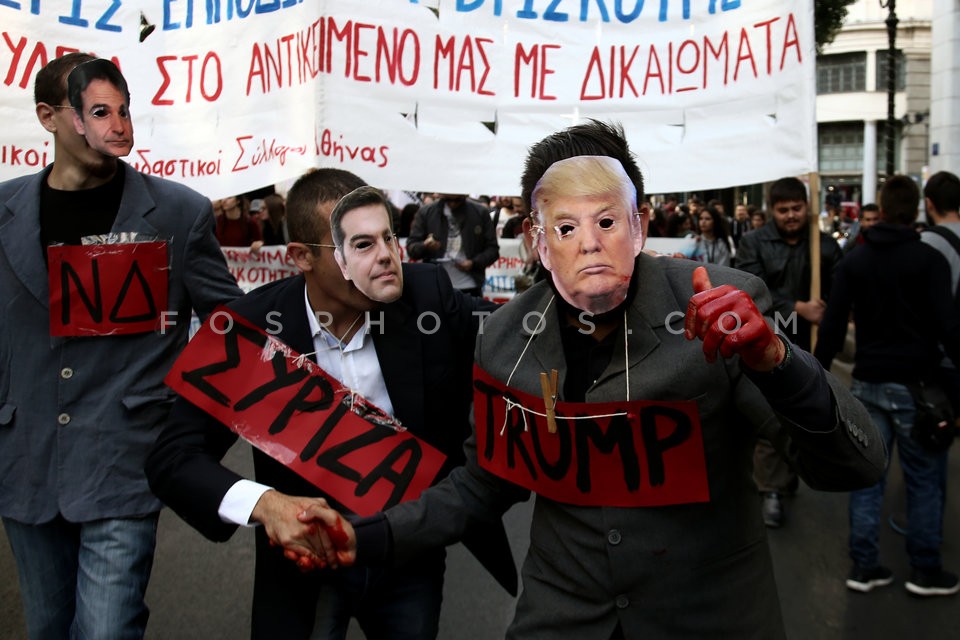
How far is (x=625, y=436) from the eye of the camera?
1.90m

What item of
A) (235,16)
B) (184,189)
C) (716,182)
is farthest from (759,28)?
(184,189)

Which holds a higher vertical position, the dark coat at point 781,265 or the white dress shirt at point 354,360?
the dark coat at point 781,265

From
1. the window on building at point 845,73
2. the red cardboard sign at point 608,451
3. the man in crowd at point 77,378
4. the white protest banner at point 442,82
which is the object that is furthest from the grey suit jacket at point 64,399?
the window on building at point 845,73

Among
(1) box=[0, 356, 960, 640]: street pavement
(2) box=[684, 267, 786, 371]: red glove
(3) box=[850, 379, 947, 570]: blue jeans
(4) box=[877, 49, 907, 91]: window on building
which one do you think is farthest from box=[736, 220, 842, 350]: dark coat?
(4) box=[877, 49, 907, 91]: window on building

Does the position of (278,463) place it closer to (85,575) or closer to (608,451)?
(85,575)

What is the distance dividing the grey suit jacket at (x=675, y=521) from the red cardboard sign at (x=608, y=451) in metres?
0.03

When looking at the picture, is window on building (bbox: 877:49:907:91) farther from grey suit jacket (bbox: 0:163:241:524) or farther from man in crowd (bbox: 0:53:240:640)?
grey suit jacket (bbox: 0:163:241:524)

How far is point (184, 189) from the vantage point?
2953 mm

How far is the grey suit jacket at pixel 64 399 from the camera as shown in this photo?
2684mm

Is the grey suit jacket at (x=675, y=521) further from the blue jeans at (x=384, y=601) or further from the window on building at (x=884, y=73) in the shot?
the window on building at (x=884, y=73)

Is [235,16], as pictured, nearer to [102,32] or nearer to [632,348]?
[102,32]

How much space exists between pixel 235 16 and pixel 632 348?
326 cm

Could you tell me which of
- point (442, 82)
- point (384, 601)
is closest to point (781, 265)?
point (442, 82)

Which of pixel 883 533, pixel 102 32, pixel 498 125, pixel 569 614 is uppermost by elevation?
pixel 102 32
